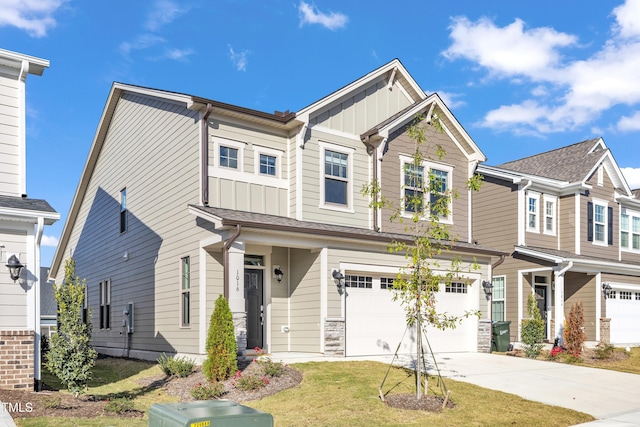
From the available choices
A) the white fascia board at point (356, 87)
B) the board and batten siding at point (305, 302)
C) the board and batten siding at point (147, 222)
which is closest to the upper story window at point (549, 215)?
the white fascia board at point (356, 87)

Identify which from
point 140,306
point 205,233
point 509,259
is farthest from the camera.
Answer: point 509,259

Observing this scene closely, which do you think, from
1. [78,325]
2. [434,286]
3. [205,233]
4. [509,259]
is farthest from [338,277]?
[509,259]

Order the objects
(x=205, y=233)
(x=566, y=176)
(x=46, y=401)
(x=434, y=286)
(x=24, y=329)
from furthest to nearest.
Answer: (x=566, y=176)
(x=205, y=233)
(x=24, y=329)
(x=434, y=286)
(x=46, y=401)

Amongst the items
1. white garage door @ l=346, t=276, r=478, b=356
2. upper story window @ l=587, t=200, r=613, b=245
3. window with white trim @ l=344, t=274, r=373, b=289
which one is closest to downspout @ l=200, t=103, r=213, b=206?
window with white trim @ l=344, t=274, r=373, b=289

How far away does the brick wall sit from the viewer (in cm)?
1116

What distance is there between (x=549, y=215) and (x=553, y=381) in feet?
36.2

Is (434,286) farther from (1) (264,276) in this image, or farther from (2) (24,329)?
(2) (24,329)

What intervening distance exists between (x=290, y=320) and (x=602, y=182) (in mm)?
15915

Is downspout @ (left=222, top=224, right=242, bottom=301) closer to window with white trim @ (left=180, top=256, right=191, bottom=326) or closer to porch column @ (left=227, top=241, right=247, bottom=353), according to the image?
porch column @ (left=227, top=241, right=247, bottom=353)

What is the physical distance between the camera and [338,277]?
1537 centimetres

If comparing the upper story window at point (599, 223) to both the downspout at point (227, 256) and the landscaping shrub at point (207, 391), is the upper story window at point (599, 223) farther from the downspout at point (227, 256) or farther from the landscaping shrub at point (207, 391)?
the landscaping shrub at point (207, 391)

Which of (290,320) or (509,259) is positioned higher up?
(509,259)

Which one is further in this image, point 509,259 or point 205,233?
point 509,259

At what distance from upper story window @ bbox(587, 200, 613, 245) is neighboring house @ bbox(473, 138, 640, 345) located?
0.13 ft
